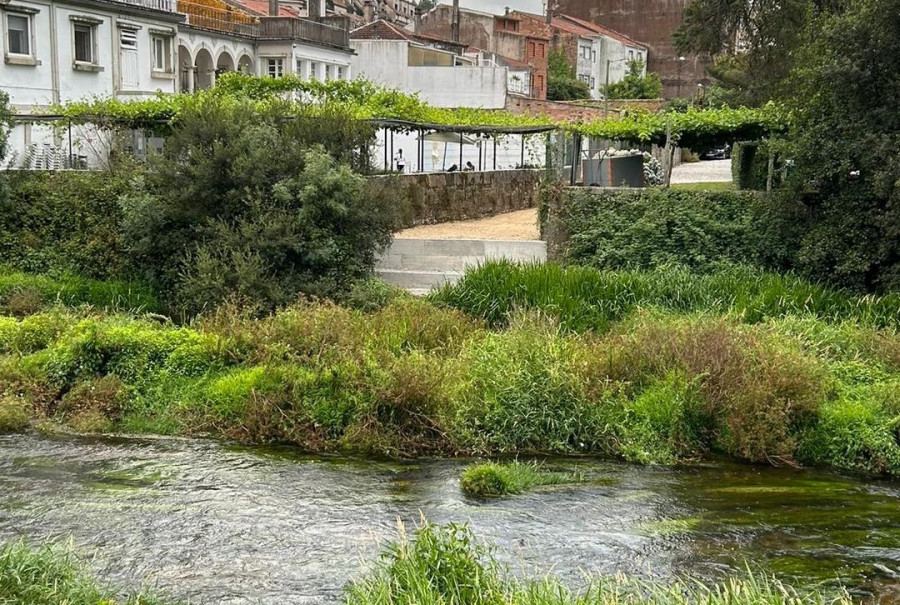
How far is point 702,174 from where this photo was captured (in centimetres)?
3641

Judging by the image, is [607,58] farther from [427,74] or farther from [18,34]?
[18,34]

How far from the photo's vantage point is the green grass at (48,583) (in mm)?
6648

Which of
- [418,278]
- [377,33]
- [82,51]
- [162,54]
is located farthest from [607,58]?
[418,278]

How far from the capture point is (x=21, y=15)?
29719 millimetres

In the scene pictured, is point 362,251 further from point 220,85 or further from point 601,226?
point 220,85

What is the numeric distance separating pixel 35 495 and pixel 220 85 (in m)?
20.8

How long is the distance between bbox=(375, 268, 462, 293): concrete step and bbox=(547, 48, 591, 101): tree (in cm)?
5851

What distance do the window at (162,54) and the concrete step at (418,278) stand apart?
21618mm

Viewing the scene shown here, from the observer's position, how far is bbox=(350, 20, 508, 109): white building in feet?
165

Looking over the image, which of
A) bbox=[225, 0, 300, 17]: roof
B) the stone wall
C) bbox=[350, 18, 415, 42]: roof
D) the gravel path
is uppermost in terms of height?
bbox=[225, 0, 300, 17]: roof

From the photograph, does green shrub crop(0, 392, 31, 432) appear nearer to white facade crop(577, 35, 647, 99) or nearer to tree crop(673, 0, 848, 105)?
tree crop(673, 0, 848, 105)

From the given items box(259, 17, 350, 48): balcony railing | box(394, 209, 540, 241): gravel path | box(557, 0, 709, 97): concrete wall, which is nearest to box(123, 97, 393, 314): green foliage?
box(394, 209, 540, 241): gravel path

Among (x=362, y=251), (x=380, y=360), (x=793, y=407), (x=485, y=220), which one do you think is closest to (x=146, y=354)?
(x=380, y=360)

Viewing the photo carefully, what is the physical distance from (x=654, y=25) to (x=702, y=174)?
175 feet
